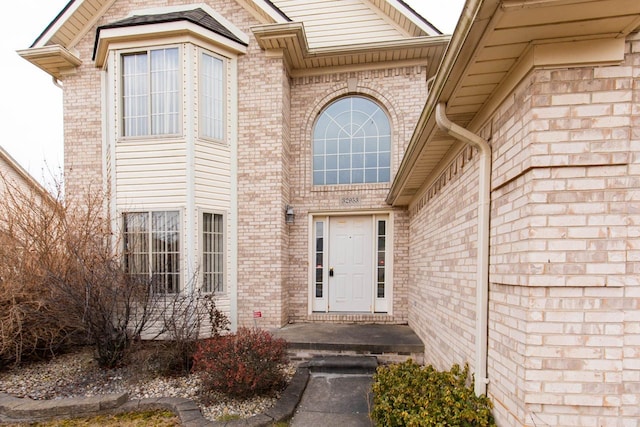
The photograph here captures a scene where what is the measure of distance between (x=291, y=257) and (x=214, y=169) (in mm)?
2420

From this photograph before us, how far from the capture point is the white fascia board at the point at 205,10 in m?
5.97

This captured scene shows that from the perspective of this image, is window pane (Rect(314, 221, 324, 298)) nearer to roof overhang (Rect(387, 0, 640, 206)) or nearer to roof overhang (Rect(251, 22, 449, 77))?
roof overhang (Rect(251, 22, 449, 77))

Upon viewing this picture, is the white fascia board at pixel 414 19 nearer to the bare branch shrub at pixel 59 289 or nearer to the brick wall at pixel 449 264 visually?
the brick wall at pixel 449 264

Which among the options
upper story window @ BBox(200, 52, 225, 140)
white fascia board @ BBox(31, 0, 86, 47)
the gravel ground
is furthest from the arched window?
white fascia board @ BBox(31, 0, 86, 47)

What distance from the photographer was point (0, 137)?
9.33m

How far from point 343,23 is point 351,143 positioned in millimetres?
2640

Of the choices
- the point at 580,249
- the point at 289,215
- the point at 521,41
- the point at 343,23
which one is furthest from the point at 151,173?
the point at 580,249

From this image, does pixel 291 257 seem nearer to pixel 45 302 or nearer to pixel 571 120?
pixel 45 302

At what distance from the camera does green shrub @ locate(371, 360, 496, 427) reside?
2.10 metres

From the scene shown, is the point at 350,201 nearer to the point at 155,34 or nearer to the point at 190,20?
the point at 190,20

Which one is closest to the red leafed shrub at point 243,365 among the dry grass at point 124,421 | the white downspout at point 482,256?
the dry grass at point 124,421

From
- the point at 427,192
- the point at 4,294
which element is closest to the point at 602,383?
the point at 427,192

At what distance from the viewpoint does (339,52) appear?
19.1 feet

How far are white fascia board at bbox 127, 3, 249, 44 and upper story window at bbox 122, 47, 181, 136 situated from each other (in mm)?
1281
